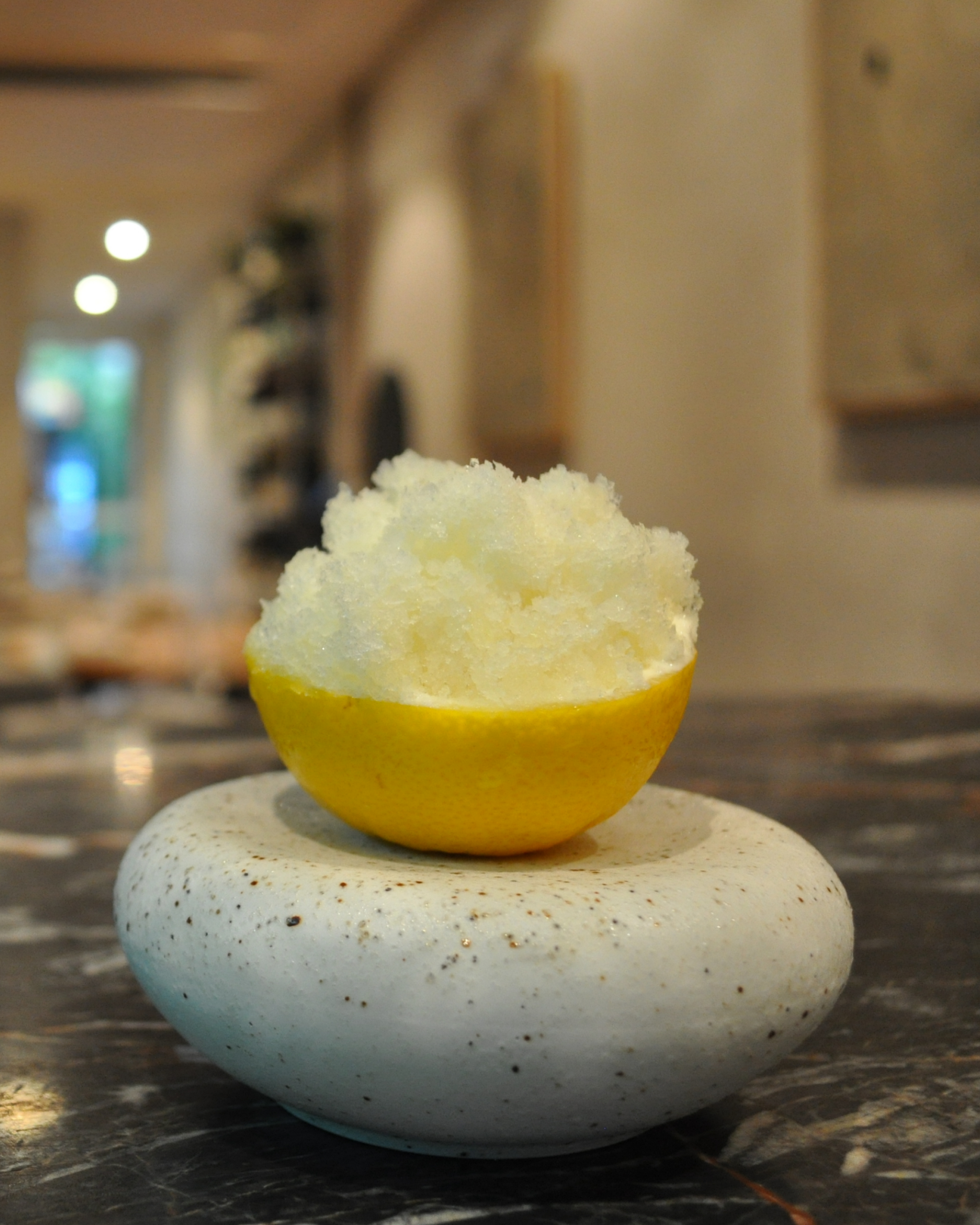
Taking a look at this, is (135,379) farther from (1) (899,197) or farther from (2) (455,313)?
(1) (899,197)

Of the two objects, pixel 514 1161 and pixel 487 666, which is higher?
pixel 487 666

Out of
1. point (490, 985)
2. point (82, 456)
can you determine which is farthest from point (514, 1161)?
point (82, 456)

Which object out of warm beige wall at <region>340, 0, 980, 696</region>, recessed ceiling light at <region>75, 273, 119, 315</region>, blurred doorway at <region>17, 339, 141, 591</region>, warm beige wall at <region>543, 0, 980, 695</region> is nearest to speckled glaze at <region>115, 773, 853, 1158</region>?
warm beige wall at <region>340, 0, 980, 696</region>

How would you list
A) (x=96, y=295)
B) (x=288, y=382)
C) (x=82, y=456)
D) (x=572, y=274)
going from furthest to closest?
(x=82, y=456) < (x=96, y=295) < (x=288, y=382) < (x=572, y=274)

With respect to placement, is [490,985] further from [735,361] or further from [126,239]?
[126,239]

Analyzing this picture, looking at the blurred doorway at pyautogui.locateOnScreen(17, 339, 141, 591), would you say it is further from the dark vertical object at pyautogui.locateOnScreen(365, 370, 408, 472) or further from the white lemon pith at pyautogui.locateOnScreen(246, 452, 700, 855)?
the white lemon pith at pyautogui.locateOnScreen(246, 452, 700, 855)

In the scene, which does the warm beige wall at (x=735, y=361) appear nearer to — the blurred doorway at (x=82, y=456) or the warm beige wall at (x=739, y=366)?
the warm beige wall at (x=739, y=366)
